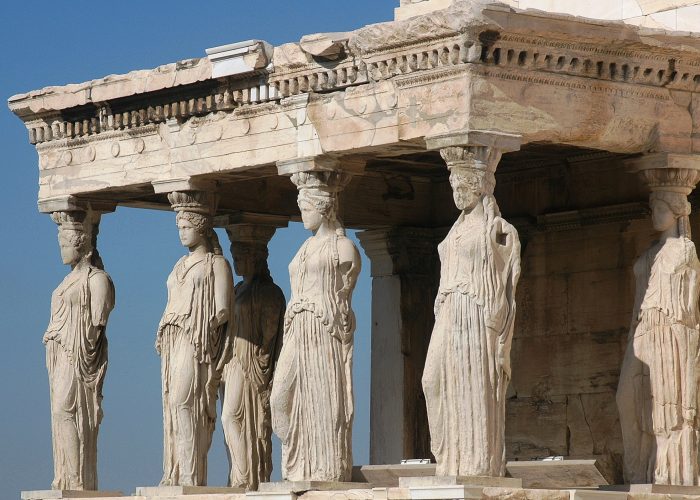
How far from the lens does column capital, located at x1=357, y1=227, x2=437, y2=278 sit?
25.2m

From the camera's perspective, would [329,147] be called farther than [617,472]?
No

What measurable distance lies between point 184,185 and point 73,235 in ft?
5.88

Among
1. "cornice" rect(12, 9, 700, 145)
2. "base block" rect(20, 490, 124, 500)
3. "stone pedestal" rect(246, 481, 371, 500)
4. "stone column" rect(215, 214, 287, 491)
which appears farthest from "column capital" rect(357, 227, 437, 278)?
"stone pedestal" rect(246, 481, 371, 500)

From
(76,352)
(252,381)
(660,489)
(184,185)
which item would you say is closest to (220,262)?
(184,185)

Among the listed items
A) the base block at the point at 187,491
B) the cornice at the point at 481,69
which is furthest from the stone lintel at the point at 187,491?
the cornice at the point at 481,69

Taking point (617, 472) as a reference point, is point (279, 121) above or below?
above

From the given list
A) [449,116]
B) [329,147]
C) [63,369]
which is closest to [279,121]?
[329,147]

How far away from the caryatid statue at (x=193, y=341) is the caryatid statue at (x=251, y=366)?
1.01m

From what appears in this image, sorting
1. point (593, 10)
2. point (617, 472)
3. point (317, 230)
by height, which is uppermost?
point (593, 10)

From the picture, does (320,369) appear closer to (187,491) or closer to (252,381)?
(187,491)

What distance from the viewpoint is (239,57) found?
21.4 meters

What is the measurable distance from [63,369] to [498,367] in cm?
530

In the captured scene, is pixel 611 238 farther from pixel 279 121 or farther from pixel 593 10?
pixel 279 121

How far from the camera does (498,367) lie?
19.4 m
